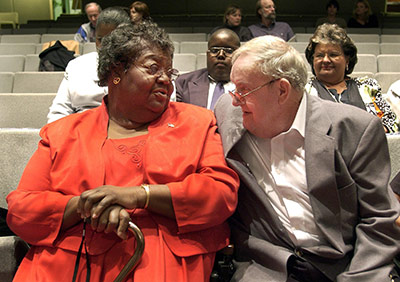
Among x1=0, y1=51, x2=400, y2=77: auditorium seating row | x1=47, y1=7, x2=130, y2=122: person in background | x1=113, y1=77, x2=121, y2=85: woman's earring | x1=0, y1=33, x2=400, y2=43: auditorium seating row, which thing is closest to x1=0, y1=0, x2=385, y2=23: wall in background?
x1=0, y1=33, x2=400, y2=43: auditorium seating row

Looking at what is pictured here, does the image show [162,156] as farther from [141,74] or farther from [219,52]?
[219,52]

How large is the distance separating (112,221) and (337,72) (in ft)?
5.34

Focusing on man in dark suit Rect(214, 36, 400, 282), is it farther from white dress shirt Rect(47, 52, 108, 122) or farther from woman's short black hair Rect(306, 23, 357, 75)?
woman's short black hair Rect(306, 23, 357, 75)

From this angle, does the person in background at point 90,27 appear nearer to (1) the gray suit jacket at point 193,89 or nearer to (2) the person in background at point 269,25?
(2) the person in background at point 269,25

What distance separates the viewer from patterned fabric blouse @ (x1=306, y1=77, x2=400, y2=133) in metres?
2.29

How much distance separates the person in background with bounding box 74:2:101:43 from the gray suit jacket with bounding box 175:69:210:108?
8.38ft

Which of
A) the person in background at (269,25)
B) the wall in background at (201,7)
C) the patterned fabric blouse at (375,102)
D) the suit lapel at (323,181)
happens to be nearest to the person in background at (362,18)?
the person in background at (269,25)

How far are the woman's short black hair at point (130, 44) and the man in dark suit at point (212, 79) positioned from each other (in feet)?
2.86

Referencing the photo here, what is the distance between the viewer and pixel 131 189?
4.06 ft

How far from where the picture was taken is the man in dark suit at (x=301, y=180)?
1.28m

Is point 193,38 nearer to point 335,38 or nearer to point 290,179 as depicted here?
point 335,38

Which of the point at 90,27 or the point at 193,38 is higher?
the point at 90,27

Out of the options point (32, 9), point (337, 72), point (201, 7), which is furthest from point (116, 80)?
point (32, 9)

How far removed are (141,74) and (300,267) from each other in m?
0.72
